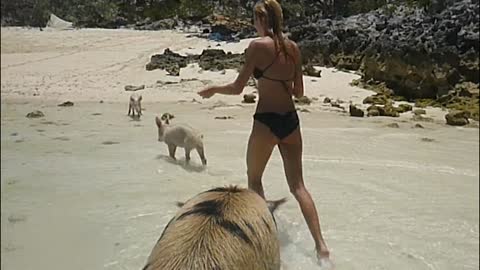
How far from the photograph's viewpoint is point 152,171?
4.36 meters

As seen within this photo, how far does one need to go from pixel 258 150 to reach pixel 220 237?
107 cm

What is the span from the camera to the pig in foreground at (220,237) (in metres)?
1.68

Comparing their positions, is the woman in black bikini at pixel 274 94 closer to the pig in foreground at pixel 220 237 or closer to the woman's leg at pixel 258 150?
the woman's leg at pixel 258 150

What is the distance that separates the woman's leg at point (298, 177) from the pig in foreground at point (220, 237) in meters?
0.67

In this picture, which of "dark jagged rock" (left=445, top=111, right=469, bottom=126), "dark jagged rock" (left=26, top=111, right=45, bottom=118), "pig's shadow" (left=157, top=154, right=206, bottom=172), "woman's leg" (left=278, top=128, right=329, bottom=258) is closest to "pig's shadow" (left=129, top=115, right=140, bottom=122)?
"pig's shadow" (left=157, top=154, right=206, bottom=172)

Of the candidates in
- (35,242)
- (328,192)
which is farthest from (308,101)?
(35,242)

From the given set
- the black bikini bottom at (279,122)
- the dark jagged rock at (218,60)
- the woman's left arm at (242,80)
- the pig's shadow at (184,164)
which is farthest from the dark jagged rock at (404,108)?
the woman's left arm at (242,80)

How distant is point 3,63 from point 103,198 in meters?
1.95

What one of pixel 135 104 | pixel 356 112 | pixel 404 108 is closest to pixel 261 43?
pixel 135 104

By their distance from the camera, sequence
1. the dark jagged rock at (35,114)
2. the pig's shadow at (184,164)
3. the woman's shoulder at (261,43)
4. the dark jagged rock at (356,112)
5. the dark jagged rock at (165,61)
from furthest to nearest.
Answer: the dark jagged rock at (356,112), the dark jagged rock at (165,61), the pig's shadow at (184,164), the dark jagged rock at (35,114), the woman's shoulder at (261,43)

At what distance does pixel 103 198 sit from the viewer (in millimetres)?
3527

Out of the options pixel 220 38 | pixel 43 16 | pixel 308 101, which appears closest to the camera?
pixel 43 16

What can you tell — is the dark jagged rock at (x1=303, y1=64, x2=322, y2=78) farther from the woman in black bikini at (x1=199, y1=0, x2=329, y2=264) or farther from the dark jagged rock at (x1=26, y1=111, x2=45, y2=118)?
the woman in black bikini at (x1=199, y1=0, x2=329, y2=264)

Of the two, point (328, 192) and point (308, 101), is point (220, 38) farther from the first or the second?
point (328, 192)
